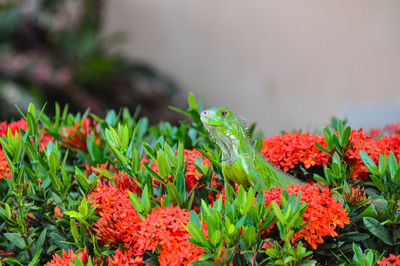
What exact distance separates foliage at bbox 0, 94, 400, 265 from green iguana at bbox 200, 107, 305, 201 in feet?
0.13

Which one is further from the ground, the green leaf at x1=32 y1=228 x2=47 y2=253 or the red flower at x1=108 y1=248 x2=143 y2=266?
the green leaf at x1=32 y1=228 x2=47 y2=253

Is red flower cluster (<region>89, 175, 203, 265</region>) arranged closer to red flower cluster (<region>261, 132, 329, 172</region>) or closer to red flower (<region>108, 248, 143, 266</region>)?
red flower (<region>108, 248, 143, 266</region>)

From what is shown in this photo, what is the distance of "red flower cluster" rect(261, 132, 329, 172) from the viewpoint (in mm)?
1471

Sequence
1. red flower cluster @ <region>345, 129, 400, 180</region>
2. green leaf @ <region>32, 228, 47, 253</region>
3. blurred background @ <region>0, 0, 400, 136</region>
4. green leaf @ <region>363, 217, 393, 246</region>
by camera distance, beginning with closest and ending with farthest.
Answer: green leaf @ <region>363, 217, 393, 246</region>
green leaf @ <region>32, 228, 47, 253</region>
red flower cluster @ <region>345, 129, 400, 180</region>
blurred background @ <region>0, 0, 400, 136</region>

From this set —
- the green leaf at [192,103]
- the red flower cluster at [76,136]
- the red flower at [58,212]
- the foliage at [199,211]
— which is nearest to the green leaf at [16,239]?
the foliage at [199,211]

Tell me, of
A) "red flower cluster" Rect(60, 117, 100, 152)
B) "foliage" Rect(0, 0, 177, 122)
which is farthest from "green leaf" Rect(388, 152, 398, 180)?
"foliage" Rect(0, 0, 177, 122)

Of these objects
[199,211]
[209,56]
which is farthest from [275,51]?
[199,211]

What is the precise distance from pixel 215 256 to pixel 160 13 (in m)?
7.07

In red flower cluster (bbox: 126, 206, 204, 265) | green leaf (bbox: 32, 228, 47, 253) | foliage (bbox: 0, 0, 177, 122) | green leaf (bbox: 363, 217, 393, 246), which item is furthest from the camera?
foliage (bbox: 0, 0, 177, 122)

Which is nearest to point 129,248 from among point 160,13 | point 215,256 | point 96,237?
point 96,237

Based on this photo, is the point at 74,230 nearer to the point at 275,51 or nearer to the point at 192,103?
the point at 192,103

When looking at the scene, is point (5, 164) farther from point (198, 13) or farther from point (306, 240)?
point (198, 13)

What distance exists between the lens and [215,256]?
1056 mm

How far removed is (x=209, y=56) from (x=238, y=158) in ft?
20.7
